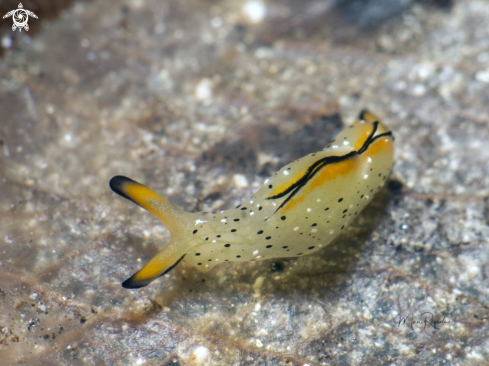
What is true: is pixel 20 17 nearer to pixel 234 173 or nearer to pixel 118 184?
pixel 118 184

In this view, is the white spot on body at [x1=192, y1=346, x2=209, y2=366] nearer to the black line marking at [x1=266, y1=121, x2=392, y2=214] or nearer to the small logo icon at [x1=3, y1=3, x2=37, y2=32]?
the black line marking at [x1=266, y1=121, x2=392, y2=214]

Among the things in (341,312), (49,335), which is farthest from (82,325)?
(341,312)

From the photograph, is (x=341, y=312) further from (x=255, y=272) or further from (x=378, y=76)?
(x=378, y=76)

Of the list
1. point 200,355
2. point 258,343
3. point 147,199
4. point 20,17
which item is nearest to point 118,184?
point 147,199

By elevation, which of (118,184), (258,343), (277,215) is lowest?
(258,343)

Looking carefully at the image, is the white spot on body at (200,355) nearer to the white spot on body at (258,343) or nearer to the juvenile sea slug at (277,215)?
the white spot on body at (258,343)
